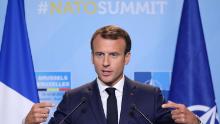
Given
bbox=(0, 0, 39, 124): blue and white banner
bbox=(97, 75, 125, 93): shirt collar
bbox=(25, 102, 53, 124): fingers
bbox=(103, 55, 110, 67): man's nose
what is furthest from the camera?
bbox=(0, 0, 39, 124): blue and white banner

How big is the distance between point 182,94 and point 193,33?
53cm

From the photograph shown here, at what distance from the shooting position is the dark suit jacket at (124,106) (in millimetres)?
2307

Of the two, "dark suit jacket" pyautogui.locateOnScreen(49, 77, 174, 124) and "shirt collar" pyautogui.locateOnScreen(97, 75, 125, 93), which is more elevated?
"shirt collar" pyautogui.locateOnScreen(97, 75, 125, 93)

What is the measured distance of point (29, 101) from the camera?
131 inches

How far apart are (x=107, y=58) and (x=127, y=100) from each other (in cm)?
29

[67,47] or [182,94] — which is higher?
[67,47]

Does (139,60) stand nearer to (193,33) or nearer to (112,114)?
(193,33)

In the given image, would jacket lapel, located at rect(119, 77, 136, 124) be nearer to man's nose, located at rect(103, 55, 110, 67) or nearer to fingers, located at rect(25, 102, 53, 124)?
man's nose, located at rect(103, 55, 110, 67)

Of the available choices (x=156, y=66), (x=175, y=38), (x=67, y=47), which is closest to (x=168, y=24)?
(x=175, y=38)

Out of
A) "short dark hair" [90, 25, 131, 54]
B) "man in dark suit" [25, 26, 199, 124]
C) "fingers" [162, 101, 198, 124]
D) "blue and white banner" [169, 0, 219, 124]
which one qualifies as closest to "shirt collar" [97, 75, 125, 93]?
"man in dark suit" [25, 26, 199, 124]

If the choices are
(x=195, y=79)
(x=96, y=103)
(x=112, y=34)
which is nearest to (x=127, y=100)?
(x=96, y=103)

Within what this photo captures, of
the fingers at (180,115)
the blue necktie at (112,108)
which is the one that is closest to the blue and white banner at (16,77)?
the blue necktie at (112,108)

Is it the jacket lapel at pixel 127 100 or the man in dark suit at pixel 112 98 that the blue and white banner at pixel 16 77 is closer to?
the man in dark suit at pixel 112 98

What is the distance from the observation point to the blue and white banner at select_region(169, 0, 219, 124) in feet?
11.0
